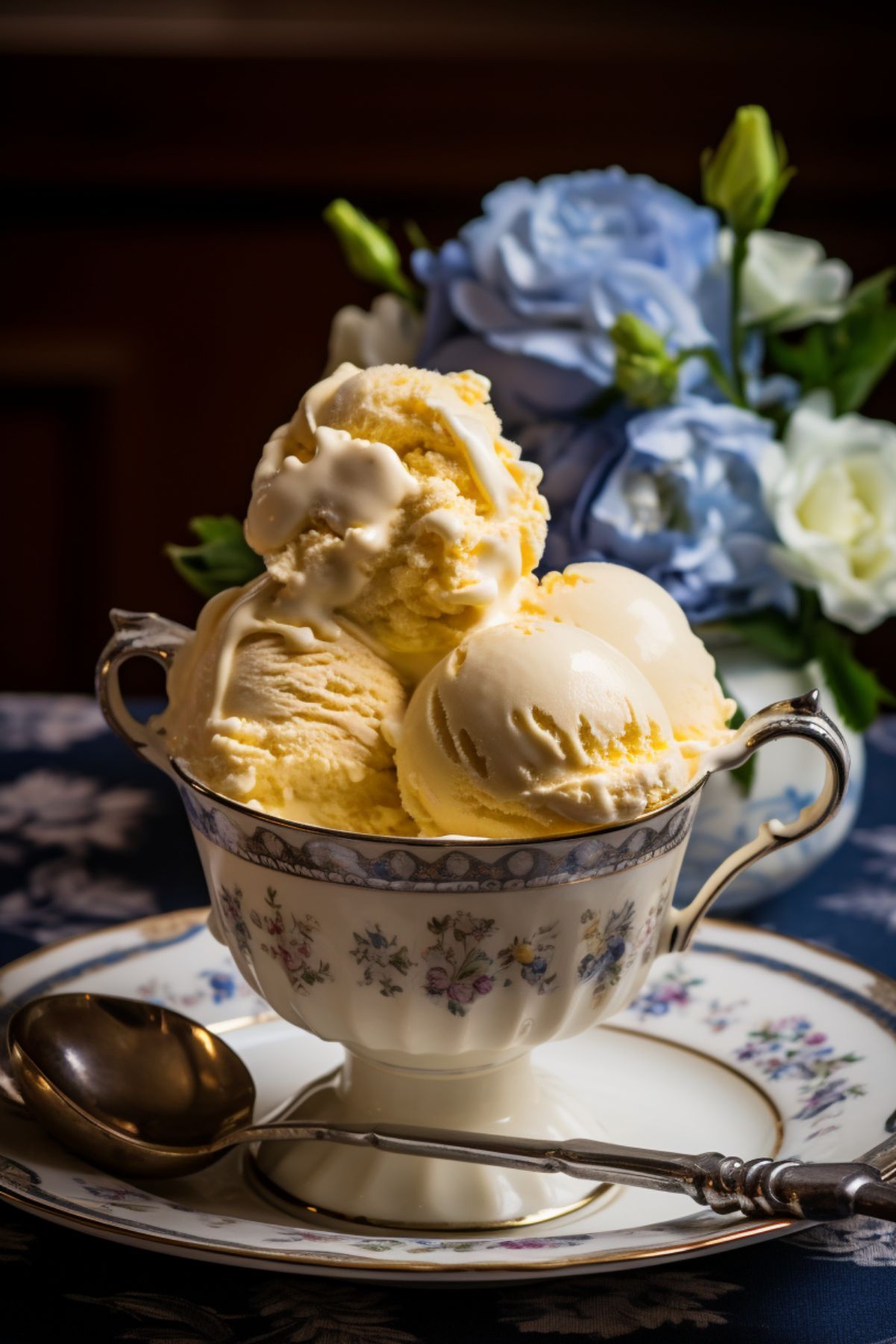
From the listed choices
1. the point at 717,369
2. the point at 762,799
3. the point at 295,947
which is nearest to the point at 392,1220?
the point at 295,947

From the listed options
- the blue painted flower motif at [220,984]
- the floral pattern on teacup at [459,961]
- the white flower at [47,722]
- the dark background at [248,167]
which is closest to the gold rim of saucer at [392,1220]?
the floral pattern on teacup at [459,961]

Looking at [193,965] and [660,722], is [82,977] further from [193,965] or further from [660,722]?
[660,722]

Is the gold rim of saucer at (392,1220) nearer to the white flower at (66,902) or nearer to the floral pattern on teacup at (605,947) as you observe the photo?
the floral pattern on teacup at (605,947)

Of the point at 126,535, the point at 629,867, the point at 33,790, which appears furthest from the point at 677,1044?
the point at 126,535

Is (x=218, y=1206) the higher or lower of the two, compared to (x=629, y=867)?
lower

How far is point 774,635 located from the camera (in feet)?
3.71

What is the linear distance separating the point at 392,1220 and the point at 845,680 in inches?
22.8

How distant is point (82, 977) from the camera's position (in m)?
0.96

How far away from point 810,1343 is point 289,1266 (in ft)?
0.70

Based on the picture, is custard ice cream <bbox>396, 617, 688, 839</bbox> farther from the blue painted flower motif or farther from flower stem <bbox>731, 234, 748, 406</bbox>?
flower stem <bbox>731, 234, 748, 406</bbox>

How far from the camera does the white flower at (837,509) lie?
1108 mm

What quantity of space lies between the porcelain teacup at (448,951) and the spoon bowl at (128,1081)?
0.14 ft

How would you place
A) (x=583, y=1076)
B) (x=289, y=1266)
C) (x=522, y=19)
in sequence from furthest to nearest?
(x=522, y=19) → (x=583, y=1076) → (x=289, y=1266)

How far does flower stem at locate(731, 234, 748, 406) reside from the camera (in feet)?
3.85
